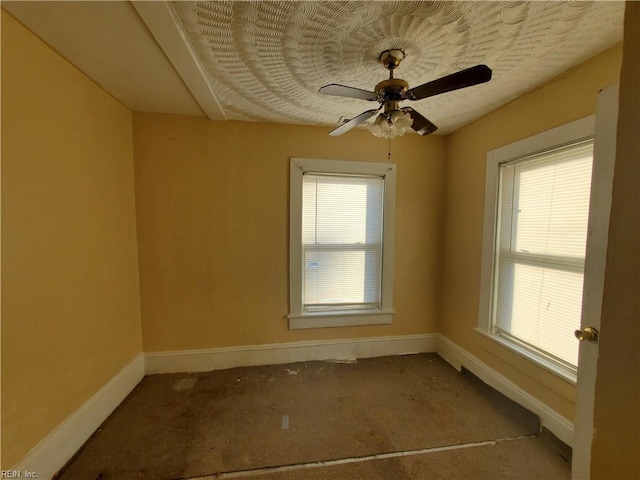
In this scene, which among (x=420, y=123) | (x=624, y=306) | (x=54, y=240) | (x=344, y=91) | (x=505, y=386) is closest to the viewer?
(x=624, y=306)

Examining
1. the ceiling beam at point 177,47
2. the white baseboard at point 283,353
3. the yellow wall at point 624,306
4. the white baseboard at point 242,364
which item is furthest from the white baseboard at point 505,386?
the ceiling beam at point 177,47

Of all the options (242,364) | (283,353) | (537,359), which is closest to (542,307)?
(537,359)

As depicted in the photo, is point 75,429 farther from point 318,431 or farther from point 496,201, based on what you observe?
point 496,201

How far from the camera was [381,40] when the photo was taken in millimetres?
1305

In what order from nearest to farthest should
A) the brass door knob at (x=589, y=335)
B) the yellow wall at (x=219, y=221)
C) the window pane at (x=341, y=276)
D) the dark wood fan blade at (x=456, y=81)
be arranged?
the brass door knob at (x=589, y=335)
the dark wood fan blade at (x=456, y=81)
the yellow wall at (x=219, y=221)
the window pane at (x=341, y=276)

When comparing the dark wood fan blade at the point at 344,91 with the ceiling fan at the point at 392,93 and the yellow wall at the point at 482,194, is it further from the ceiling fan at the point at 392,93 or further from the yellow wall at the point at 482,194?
the yellow wall at the point at 482,194

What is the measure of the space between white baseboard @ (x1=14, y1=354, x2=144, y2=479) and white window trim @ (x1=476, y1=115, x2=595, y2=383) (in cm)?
293

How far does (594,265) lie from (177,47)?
7.42 ft

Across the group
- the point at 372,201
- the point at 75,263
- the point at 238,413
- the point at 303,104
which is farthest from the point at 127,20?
the point at 238,413

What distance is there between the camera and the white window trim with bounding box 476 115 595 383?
1493 millimetres

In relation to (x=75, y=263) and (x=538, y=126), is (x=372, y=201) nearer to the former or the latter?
(x=538, y=126)

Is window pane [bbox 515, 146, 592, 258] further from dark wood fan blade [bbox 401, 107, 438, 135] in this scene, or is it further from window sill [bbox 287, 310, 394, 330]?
window sill [bbox 287, 310, 394, 330]

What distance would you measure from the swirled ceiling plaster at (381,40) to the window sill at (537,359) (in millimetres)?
1847

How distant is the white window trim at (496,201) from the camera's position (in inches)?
58.8
